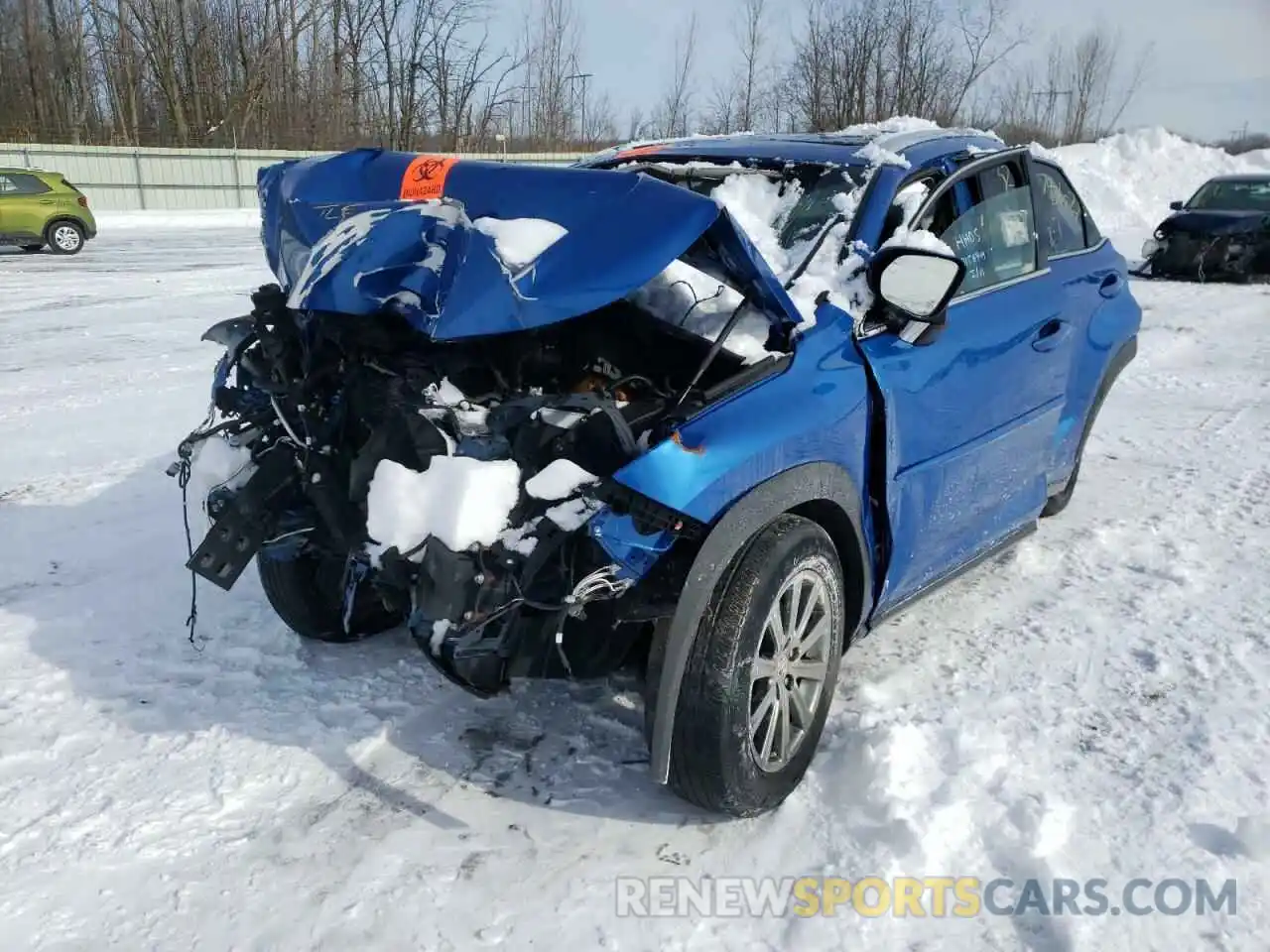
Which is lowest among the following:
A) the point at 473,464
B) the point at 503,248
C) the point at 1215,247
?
the point at 1215,247

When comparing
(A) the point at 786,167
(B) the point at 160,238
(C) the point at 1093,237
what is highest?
(A) the point at 786,167

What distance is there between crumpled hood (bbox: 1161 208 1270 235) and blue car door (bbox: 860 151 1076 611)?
1164 centimetres

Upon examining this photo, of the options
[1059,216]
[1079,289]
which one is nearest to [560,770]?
[1079,289]

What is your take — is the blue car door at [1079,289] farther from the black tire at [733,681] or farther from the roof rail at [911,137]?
the black tire at [733,681]

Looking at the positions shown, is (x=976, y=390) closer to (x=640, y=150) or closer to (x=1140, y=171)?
(x=640, y=150)

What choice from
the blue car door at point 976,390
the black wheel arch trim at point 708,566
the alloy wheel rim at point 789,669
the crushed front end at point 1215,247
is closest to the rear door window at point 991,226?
the blue car door at point 976,390

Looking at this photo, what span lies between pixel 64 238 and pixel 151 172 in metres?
12.4

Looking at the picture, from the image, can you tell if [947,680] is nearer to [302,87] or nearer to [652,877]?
[652,877]

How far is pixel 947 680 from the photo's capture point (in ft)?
11.8

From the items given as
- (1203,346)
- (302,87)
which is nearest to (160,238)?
(302,87)

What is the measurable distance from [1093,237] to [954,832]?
3259 mm

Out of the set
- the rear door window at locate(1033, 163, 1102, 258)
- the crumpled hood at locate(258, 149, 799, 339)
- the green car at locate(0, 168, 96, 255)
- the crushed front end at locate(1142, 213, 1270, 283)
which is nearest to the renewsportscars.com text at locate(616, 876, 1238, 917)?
the crumpled hood at locate(258, 149, 799, 339)

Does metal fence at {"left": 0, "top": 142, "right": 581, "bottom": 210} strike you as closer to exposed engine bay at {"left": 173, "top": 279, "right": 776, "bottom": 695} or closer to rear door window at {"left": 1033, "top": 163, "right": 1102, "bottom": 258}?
rear door window at {"left": 1033, "top": 163, "right": 1102, "bottom": 258}

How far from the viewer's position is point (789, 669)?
2896mm
